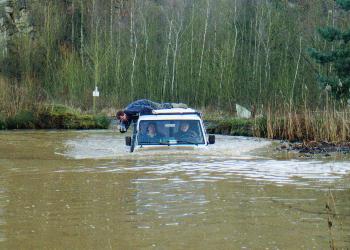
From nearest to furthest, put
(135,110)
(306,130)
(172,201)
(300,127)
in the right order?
(172,201) < (306,130) < (300,127) < (135,110)

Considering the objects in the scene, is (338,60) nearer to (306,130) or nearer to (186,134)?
(306,130)

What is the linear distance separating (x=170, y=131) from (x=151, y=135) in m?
0.43

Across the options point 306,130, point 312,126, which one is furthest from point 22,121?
point 312,126

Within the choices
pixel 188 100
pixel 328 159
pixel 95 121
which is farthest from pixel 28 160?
pixel 188 100

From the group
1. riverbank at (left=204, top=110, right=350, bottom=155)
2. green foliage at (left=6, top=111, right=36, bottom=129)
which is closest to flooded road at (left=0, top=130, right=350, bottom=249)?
riverbank at (left=204, top=110, right=350, bottom=155)

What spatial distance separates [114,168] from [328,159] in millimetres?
5760

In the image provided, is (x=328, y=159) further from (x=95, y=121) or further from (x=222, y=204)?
(x=95, y=121)

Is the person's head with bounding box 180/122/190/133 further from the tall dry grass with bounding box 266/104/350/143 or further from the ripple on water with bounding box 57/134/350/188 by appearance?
the tall dry grass with bounding box 266/104/350/143

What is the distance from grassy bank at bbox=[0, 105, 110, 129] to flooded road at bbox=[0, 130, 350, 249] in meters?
15.8

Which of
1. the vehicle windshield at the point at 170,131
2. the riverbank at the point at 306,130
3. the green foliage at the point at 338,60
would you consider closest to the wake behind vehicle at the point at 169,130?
the vehicle windshield at the point at 170,131

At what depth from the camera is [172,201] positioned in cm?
1195

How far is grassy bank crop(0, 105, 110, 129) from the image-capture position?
36656 mm

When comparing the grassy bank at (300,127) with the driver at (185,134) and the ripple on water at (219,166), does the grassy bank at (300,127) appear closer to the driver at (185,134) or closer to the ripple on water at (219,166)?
the ripple on water at (219,166)

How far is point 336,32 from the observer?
26688 mm
